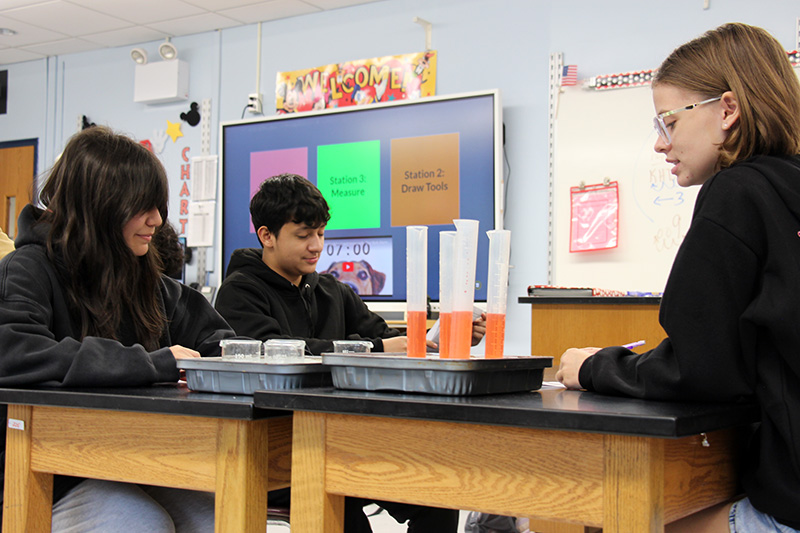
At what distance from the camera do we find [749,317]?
3.21 ft

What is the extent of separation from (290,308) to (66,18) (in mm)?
3354

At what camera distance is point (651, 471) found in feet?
2.77

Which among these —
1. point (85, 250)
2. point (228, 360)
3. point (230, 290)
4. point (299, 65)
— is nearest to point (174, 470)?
point (228, 360)

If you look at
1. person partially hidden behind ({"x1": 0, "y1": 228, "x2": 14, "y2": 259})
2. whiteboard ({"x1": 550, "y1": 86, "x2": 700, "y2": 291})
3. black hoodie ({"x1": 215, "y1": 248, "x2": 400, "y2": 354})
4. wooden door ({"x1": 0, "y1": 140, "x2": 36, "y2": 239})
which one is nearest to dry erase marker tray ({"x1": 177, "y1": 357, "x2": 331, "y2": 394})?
black hoodie ({"x1": 215, "y1": 248, "x2": 400, "y2": 354})

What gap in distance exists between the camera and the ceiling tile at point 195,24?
4715 millimetres

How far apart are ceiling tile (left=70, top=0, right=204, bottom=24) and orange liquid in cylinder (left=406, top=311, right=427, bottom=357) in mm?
3883

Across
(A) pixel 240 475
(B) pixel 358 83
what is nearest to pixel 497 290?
(A) pixel 240 475

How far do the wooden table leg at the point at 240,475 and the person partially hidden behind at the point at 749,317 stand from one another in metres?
0.49

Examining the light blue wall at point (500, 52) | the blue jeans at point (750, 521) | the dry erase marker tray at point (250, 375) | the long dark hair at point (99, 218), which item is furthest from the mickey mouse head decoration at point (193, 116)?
the blue jeans at point (750, 521)

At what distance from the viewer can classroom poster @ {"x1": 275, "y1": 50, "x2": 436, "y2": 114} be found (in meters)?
4.22

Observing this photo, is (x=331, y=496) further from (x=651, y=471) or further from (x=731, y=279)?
(x=731, y=279)

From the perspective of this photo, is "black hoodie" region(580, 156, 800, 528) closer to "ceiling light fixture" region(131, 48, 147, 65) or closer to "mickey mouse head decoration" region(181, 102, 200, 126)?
"mickey mouse head decoration" region(181, 102, 200, 126)

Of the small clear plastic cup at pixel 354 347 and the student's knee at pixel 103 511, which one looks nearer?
the small clear plastic cup at pixel 354 347

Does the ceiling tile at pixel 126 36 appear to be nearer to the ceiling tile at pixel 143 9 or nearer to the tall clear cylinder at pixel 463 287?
the ceiling tile at pixel 143 9
